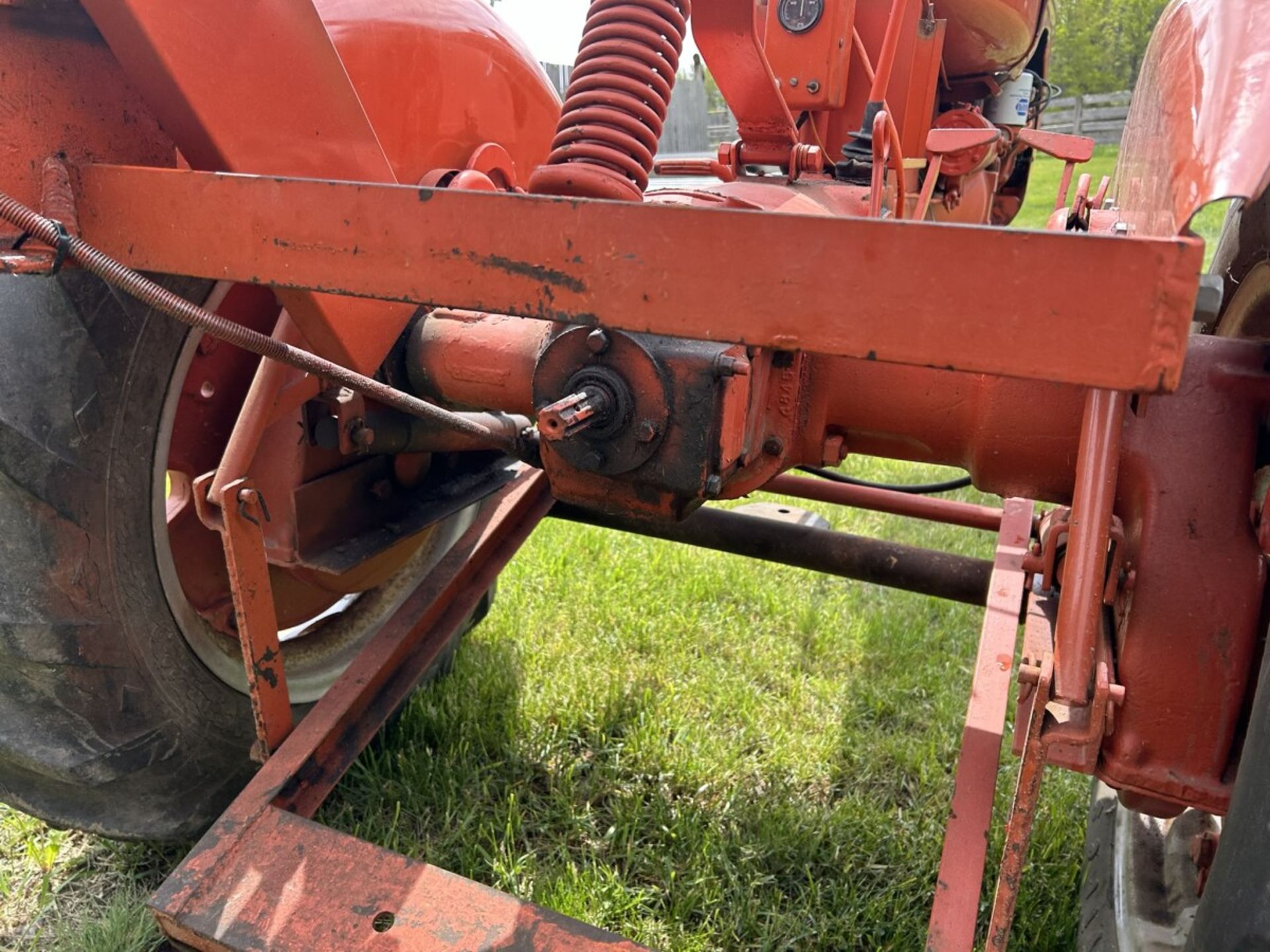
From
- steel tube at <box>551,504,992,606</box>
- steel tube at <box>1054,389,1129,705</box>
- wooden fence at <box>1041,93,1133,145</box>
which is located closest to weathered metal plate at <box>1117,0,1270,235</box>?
steel tube at <box>1054,389,1129,705</box>

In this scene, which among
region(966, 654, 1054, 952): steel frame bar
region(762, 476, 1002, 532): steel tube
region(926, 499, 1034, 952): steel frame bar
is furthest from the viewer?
region(762, 476, 1002, 532): steel tube

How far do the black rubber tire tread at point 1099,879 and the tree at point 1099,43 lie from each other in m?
20.7

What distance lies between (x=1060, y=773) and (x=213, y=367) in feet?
7.53

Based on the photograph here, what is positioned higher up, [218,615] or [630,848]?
[218,615]

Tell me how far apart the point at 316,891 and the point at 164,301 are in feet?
3.12

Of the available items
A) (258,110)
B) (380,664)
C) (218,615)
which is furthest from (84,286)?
(380,664)

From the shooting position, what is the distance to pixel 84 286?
4.97 ft

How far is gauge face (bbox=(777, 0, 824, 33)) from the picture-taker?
8.57ft

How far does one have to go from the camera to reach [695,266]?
3.03 feet

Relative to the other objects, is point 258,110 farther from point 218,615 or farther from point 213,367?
point 218,615

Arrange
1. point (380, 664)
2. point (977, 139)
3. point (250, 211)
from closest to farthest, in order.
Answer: point (250, 211), point (977, 139), point (380, 664)

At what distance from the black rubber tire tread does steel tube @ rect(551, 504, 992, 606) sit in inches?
20.1

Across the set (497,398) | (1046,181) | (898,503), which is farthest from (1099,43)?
(497,398)

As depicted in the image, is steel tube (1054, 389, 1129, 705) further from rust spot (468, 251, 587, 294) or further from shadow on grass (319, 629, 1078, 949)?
shadow on grass (319, 629, 1078, 949)
